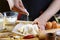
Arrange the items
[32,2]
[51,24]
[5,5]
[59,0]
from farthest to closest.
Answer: [5,5]
[32,2]
[59,0]
[51,24]

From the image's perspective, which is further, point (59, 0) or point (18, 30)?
point (59, 0)

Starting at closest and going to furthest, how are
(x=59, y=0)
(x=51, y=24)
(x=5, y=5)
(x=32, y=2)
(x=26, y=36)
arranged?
(x=26, y=36), (x=51, y=24), (x=59, y=0), (x=32, y=2), (x=5, y=5)

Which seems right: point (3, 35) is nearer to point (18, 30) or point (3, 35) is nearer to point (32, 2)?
point (18, 30)

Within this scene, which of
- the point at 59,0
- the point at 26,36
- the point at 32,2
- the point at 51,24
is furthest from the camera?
the point at 32,2

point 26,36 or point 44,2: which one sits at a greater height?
point 44,2

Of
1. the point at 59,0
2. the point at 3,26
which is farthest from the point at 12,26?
the point at 59,0

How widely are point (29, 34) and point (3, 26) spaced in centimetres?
23

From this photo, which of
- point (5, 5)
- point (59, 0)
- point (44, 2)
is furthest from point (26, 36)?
point (5, 5)

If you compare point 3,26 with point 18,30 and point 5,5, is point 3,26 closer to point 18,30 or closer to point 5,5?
point 18,30

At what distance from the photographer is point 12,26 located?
4.59 ft

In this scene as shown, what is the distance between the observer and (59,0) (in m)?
1.71

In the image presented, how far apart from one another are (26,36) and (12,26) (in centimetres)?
22

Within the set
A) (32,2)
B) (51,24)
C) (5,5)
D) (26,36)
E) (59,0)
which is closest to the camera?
(26,36)

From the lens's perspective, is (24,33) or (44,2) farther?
(44,2)
